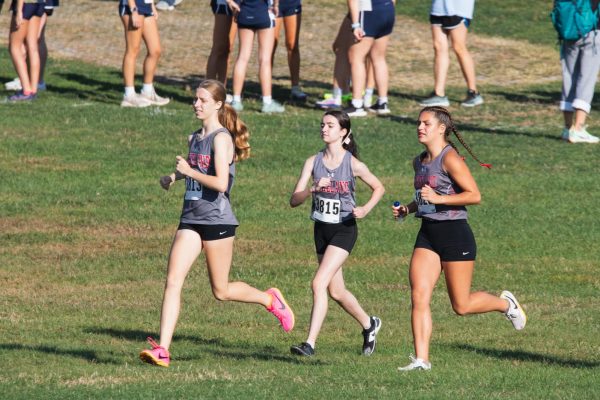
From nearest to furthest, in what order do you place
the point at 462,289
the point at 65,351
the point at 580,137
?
the point at 462,289 → the point at 65,351 → the point at 580,137

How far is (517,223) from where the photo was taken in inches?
538

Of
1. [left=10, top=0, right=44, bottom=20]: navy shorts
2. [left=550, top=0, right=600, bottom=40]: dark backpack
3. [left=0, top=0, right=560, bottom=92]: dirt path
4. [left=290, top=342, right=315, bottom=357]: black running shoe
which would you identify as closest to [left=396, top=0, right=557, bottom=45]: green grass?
[left=0, top=0, right=560, bottom=92]: dirt path

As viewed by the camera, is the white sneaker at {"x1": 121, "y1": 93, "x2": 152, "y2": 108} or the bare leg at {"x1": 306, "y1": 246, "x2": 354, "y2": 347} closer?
the bare leg at {"x1": 306, "y1": 246, "x2": 354, "y2": 347}

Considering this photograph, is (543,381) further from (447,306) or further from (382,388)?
(447,306)

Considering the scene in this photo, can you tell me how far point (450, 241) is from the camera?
28.2ft

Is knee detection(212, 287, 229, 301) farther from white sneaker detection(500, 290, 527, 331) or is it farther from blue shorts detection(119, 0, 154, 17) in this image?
blue shorts detection(119, 0, 154, 17)

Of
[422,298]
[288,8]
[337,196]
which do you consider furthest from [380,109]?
[422,298]

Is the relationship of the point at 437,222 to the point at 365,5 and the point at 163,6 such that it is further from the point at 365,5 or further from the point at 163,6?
the point at 163,6

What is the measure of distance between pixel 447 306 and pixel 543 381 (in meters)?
2.93

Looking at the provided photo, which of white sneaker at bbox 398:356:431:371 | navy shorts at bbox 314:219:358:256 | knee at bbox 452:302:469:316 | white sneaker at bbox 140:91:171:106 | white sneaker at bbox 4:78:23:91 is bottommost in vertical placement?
white sneaker at bbox 4:78:23:91

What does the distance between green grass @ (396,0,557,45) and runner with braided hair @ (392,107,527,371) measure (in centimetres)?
1738

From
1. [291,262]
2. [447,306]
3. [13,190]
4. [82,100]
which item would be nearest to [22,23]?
[82,100]

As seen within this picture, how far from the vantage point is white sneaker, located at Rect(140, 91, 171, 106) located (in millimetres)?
18109

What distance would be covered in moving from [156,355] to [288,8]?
10840 mm
